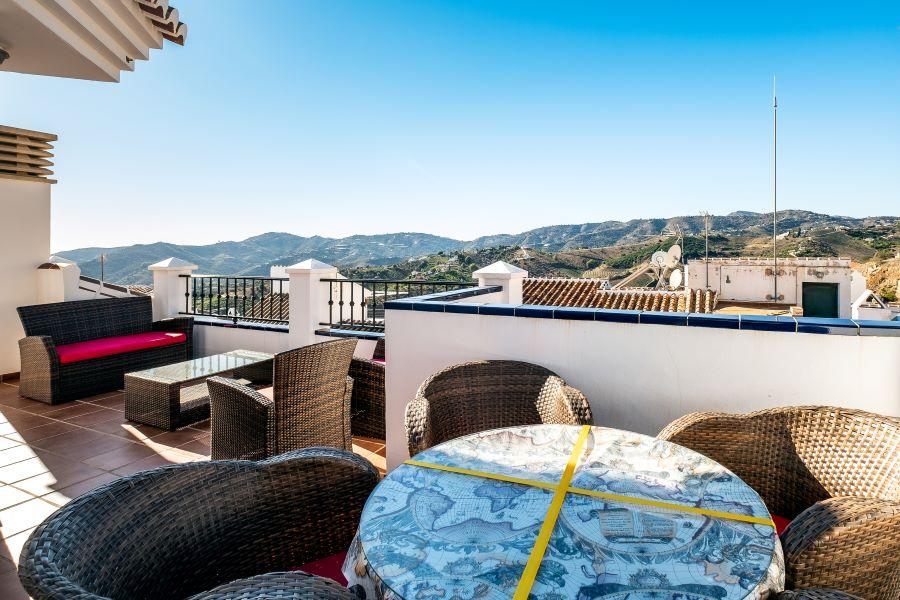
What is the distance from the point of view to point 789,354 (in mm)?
2084

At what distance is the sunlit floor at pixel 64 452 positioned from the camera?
2574 millimetres

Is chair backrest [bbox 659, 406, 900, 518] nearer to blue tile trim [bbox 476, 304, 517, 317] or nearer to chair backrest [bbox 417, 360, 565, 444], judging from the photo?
chair backrest [bbox 417, 360, 565, 444]

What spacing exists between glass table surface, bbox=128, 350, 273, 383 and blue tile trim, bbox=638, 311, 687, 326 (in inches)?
133

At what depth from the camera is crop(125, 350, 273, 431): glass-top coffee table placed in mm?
3844

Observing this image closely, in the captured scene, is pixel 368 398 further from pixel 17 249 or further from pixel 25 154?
pixel 25 154

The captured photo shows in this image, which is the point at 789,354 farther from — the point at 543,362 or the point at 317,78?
the point at 317,78

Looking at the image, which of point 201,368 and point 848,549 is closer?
point 848,549

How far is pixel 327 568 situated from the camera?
1.35 metres

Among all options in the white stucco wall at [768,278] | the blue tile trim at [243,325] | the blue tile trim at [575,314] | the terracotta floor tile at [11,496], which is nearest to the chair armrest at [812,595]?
the blue tile trim at [575,314]

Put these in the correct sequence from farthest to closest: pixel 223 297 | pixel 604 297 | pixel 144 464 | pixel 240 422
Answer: pixel 604 297, pixel 223 297, pixel 144 464, pixel 240 422

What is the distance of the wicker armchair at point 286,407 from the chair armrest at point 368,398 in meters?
0.62

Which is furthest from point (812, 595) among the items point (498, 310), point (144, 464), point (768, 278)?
point (768, 278)

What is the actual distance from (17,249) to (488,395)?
593 centimetres

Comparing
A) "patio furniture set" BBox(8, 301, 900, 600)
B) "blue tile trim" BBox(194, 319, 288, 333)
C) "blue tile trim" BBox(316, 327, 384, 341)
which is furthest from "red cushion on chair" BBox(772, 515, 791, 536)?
"blue tile trim" BBox(194, 319, 288, 333)
